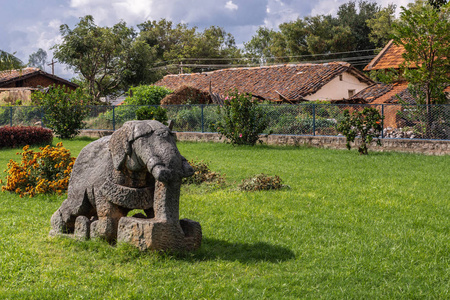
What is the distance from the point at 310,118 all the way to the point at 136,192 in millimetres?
13043

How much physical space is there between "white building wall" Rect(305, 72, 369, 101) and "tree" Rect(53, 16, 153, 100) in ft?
59.0

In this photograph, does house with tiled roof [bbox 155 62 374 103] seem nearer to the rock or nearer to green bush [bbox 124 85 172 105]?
green bush [bbox 124 85 172 105]

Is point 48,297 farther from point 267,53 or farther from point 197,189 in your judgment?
point 267,53

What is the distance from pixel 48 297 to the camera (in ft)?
13.8

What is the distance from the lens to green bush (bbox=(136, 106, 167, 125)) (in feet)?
64.0

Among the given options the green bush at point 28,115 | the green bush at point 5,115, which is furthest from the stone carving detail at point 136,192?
the green bush at point 5,115

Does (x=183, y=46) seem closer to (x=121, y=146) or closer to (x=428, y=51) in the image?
(x=428, y=51)

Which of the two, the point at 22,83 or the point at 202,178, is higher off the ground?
the point at 22,83

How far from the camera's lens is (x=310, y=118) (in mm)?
17312

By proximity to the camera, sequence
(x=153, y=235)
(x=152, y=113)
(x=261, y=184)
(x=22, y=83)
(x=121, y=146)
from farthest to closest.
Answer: (x=22, y=83) < (x=152, y=113) < (x=261, y=184) < (x=121, y=146) < (x=153, y=235)

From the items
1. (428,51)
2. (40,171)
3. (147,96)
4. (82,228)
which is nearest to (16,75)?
(147,96)

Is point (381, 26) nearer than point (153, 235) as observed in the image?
No

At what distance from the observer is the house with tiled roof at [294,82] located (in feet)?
86.5

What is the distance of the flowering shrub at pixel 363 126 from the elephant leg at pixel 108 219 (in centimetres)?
1054
